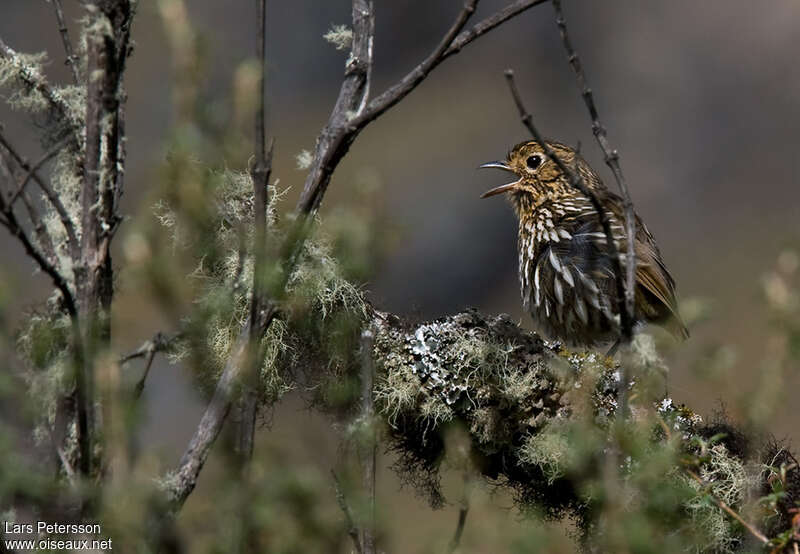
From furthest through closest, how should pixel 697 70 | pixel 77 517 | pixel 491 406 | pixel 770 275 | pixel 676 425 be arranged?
pixel 697 70 < pixel 491 406 < pixel 676 425 < pixel 77 517 < pixel 770 275

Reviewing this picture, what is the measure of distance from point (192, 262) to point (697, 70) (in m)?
13.4

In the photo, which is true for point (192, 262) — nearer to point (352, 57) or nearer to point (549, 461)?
point (352, 57)

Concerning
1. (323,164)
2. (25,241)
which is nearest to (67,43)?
(323,164)

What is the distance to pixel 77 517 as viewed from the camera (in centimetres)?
210

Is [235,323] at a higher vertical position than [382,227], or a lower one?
higher

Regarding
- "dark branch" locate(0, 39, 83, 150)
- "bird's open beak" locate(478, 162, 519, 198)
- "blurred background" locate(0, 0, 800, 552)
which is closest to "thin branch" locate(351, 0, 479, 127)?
"dark branch" locate(0, 39, 83, 150)

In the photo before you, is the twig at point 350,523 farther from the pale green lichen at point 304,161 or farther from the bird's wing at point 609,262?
the bird's wing at point 609,262

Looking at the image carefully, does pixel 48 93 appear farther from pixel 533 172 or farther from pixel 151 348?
pixel 533 172

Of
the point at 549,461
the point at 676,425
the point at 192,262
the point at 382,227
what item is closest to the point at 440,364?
the point at 549,461

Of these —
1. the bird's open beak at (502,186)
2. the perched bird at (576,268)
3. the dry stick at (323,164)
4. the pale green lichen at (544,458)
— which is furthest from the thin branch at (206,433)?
the bird's open beak at (502,186)

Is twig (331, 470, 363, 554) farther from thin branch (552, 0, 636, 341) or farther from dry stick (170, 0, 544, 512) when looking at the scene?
thin branch (552, 0, 636, 341)

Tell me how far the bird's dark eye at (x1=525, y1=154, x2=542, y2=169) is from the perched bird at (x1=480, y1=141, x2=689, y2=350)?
0.08m

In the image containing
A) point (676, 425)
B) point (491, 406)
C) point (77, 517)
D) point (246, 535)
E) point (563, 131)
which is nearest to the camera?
point (246, 535)

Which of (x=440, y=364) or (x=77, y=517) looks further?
(x=440, y=364)
